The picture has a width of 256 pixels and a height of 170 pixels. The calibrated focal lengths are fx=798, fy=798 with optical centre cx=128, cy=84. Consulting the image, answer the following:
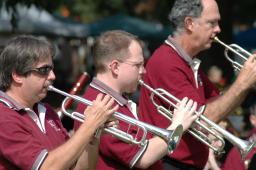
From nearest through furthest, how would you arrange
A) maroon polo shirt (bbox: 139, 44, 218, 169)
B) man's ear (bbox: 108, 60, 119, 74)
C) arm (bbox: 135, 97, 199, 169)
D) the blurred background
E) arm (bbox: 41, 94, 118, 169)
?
arm (bbox: 41, 94, 118, 169) < arm (bbox: 135, 97, 199, 169) < man's ear (bbox: 108, 60, 119, 74) < maroon polo shirt (bbox: 139, 44, 218, 169) < the blurred background

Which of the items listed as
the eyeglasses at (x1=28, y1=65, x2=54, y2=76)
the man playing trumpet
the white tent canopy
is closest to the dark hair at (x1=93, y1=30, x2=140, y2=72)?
the eyeglasses at (x1=28, y1=65, x2=54, y2=76)

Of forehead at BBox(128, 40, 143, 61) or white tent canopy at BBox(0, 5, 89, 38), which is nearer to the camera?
forehead at BBox(128, 40, 143, 61)

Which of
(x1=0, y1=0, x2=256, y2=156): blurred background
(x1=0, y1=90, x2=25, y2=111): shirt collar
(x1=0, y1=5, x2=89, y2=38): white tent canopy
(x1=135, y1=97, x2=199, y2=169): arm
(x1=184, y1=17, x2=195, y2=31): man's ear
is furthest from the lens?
(x1=0, y1=5, x2=89, y2=38): white tent canopy

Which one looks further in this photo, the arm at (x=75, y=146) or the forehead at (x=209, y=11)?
the forehead at (x=209, y=11)

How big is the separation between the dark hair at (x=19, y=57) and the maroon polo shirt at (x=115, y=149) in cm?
55

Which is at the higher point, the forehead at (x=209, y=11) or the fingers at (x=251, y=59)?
the forehead at (x=209, y=11)

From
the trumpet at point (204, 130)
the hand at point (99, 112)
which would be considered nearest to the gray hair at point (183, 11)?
the trumpet at point (204, 130)

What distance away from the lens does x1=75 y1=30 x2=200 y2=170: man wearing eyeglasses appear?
464 cm

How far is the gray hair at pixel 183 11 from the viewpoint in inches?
229

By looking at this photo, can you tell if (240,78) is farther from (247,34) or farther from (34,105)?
(247,34)

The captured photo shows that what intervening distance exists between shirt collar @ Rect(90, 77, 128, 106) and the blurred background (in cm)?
81

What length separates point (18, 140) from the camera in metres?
4.05

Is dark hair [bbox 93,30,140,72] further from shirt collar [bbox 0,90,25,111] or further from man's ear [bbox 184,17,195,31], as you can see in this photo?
man's ear [bbox 184,17,195,31]

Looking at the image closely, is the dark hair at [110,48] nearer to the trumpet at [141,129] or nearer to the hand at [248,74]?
the trumpet at [141,129]
